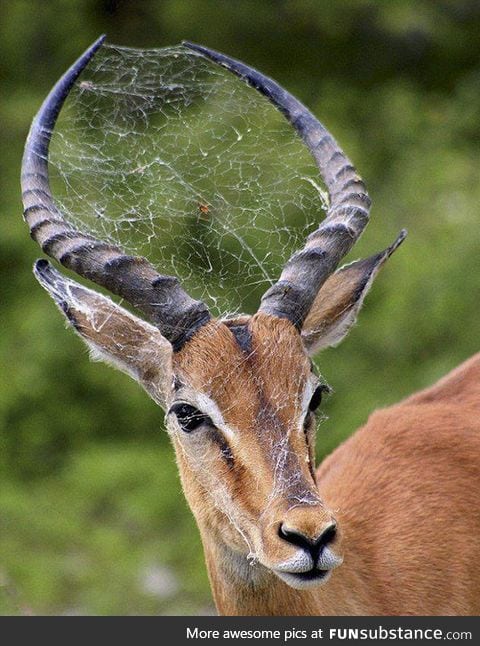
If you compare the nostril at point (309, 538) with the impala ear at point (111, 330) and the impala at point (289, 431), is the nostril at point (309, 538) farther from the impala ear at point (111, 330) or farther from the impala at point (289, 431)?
the impala ear at point (111, 330)

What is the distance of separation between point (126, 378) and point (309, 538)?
688 centimetres

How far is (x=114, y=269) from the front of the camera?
4.98 m

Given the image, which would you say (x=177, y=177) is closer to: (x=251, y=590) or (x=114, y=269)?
(x=114, y=269)

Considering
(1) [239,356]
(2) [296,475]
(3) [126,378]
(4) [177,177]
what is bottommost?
(3) [126,378]

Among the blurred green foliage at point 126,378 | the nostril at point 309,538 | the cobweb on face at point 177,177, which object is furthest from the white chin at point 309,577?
the blurred green foliage at point 126,378

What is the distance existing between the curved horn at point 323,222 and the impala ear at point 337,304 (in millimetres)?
148

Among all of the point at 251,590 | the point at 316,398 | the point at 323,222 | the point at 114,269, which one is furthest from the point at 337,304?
the point at 251,590

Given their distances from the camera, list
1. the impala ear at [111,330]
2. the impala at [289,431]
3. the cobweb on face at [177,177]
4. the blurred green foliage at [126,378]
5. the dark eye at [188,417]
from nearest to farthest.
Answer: the impala at [289,431], the dark eye at [188,417], the impala ear at [111,330], the cobweb on face at [177,177], the blurred green foliage at [126,378]

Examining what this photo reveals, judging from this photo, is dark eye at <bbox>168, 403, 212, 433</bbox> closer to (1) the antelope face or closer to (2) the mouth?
(1) the antelope face

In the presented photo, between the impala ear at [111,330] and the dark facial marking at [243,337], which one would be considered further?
the impala ear at [111,330]

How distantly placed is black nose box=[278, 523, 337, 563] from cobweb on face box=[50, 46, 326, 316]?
6.57ft

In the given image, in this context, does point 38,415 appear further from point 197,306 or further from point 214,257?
point 197,306

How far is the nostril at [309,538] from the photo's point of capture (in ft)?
14.3

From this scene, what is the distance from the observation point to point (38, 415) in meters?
11.2
